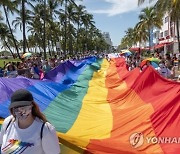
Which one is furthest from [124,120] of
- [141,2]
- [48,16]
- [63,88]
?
[48,16]

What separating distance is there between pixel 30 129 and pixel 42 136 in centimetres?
14

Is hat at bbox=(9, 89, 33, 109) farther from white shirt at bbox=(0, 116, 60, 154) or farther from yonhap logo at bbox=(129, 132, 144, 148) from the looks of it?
yonhap logo at bbox=(129, 132, 144, 148)

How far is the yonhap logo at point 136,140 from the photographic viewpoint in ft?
22.5

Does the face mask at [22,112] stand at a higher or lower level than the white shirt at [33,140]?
higher

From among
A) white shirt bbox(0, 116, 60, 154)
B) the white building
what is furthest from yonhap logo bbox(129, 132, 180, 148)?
the white building

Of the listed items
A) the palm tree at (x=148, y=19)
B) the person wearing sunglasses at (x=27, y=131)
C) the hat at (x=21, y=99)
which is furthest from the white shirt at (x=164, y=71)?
the palm tree at (x=148, y=19)

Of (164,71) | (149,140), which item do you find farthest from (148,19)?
(149,140)

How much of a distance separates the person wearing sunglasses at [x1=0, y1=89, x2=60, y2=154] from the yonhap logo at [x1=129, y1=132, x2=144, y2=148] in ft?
11.8

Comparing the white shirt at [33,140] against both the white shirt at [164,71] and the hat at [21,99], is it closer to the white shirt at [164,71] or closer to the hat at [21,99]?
the hat at [21,99]

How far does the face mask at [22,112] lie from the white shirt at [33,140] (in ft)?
0.40

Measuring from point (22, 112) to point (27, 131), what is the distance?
0.67 ft

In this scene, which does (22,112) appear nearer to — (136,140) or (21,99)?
(21,99)

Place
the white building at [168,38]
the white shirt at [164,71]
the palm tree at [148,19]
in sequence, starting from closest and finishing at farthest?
the white shirt at [164,71] → the white building at [168,38] → the palm tree at [148,19]

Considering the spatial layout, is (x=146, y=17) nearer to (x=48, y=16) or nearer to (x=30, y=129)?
(x=48, y=16)
